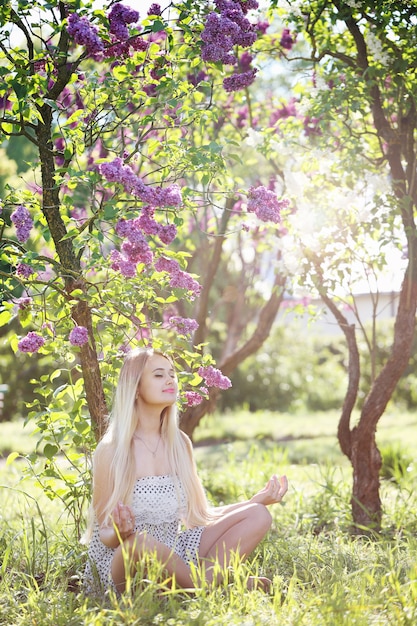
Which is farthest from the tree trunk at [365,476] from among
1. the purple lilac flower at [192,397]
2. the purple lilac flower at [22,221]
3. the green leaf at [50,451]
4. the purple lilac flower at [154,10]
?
the purple lilac flower at [154,10]

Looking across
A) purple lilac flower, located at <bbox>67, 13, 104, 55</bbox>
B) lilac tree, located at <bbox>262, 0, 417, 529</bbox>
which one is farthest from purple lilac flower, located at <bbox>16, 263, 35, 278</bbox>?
lilac tree, located at <bbox>262, 0, 417, 529</bbox>

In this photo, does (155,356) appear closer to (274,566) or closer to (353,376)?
(274,566)

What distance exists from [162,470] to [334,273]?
1.72 m

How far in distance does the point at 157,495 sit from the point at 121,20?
1758mm

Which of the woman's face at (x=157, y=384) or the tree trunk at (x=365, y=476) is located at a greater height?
the woman's face at (x=157, y=384)

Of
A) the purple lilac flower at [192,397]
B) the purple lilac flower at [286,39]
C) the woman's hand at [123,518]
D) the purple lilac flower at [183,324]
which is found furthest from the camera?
the purple lilac flower at [286,39]

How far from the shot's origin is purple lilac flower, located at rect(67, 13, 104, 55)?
264 centimetres

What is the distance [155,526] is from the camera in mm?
2928

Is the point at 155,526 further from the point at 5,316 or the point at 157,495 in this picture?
the point at 5,316

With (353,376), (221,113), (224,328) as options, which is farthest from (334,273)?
(224,328)

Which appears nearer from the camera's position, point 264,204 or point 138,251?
point 138,251

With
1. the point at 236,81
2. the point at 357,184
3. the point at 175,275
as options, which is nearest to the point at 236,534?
the point at 175,275

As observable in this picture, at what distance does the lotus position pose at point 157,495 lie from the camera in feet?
9.14

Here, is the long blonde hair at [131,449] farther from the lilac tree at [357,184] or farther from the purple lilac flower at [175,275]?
the lilac tree at [357,184]
